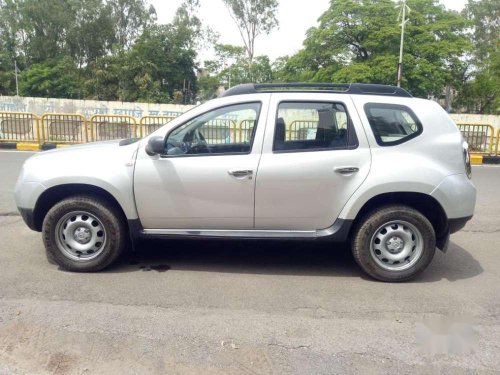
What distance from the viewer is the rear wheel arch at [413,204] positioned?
4086 millimetres

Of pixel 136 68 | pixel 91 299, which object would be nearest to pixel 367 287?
pixel 91 299

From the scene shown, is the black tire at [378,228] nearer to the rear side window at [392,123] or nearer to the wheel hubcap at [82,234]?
the rear side window at [392,123]

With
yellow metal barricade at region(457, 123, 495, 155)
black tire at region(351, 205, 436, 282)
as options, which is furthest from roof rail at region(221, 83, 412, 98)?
yellow metal barricade at region(457, 123, 495, 155)

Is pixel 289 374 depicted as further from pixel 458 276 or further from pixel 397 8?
pixel 397 8

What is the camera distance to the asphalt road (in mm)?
2836

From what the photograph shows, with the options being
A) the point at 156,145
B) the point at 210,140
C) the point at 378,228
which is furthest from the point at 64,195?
the point at 378,228

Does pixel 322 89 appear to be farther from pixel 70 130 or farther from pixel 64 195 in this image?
pixel 70 130

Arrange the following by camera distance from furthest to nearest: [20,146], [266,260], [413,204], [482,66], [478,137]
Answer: [482,66], [20,146], [478,137], [266,260], [413,204]

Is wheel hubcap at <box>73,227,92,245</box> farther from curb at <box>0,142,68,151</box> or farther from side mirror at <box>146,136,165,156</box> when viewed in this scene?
curb at <box>0,142,68,151</box>

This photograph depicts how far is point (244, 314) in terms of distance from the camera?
137 inches

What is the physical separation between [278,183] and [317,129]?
0.71 metres

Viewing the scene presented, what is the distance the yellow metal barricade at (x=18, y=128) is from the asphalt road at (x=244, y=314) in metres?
13.0

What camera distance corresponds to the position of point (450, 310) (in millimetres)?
3617

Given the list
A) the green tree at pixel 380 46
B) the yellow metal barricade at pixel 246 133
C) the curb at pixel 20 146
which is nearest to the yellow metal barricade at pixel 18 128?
the curb at pixel 20 146
